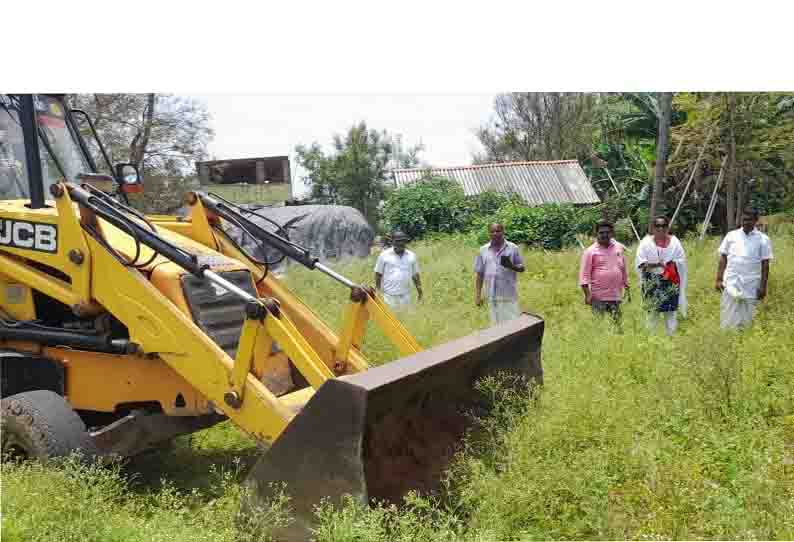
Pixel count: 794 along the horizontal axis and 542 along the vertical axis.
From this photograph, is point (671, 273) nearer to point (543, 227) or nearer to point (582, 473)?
point (582, 473)

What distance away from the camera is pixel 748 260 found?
6316mm

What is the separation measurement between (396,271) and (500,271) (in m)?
1.25

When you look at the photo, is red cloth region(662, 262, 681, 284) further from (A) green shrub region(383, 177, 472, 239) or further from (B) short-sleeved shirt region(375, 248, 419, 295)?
(A) green shrub region(383, 177, 472, 239)

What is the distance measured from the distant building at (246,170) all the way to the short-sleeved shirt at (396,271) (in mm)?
9242

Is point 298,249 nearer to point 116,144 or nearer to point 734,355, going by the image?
point 734,355

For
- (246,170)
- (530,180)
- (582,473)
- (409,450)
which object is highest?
(246,170)

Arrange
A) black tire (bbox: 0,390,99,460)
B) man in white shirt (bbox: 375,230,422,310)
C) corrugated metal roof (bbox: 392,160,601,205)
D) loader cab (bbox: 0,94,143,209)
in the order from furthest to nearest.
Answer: corrugated metal roof (bbox: 392,160,601,205) → man in white shirt (bbox: 375,230,422,310) → loader cab (bbox: 0,94,143,209) → black tire (bbox: 0,390,99,460)

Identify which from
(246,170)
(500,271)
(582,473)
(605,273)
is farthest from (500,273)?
(246,170)

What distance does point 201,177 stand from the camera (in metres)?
15.3

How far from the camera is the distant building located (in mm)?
15500

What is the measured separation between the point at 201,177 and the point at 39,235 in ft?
38.9

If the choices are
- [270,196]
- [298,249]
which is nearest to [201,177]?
[270,196]

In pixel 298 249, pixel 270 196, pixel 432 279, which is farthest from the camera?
pixel 270 196

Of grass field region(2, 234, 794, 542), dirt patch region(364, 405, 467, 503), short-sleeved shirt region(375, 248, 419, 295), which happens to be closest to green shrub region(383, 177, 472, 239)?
short-sleeved shirt region(375, 248, 419, 295)
